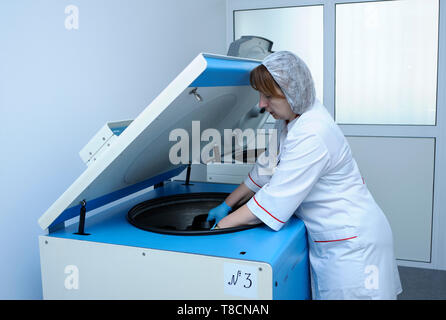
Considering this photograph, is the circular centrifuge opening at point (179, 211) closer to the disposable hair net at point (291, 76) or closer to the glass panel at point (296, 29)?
the disposable hair net at point (291, 76)

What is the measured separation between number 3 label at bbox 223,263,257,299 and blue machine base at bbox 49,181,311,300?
3 cm

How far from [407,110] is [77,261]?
303cm

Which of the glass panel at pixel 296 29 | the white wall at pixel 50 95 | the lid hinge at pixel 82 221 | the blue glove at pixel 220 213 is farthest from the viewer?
the glass panel at pixel 296 29

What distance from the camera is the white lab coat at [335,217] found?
62.8 inches

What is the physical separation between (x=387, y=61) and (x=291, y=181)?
98.2 inches

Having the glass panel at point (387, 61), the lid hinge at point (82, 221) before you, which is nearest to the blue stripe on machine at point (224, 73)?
the lid hinge at point (82, 221)

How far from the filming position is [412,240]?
12.2ft

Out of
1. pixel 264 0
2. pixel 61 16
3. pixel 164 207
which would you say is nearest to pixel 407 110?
pixel 264 0

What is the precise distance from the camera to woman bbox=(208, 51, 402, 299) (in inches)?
62.0

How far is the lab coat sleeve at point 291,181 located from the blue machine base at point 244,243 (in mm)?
66

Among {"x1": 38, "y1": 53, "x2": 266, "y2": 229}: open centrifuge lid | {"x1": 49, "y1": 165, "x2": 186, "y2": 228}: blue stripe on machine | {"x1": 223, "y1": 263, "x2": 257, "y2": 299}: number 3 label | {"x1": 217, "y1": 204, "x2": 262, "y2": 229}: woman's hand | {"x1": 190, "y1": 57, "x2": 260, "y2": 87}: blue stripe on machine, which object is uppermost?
{"x1": 190, "y1": 57, "x2": 260, "y2": 87}: blue stripe on machine

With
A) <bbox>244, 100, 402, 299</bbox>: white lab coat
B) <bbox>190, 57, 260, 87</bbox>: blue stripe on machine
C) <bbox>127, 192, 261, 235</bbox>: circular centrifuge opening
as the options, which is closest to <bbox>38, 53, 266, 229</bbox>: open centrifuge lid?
<bbox>190, 57, 260, 87</bbox>: blue stripe on machine

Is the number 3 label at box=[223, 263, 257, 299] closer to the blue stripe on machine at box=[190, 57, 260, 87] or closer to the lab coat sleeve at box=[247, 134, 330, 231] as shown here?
the lab coat sleeve at box=[247, 134, 330, 231]
